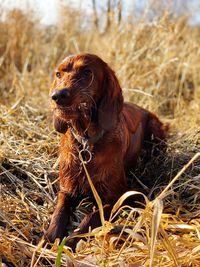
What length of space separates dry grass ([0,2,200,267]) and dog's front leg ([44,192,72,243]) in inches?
4.1

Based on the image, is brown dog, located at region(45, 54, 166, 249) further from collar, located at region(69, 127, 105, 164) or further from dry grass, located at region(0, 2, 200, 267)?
dry grass, located at region(0, 2, 200, 267)

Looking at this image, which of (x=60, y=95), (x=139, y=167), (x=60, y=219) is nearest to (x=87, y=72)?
(x=60, y=95)

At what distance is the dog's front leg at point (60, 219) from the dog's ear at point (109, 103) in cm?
50

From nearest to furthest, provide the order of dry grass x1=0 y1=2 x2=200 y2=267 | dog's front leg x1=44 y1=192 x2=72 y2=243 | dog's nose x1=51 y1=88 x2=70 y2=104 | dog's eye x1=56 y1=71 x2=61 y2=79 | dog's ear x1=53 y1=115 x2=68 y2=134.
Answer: dry grass x1=0 y1=2 x2=200 y2=267 < dog's nose x1=51 y1=88 x2=70 y2=104 < dog's front leg x1=44 y1=192 x2=72 y2=243 < dog's eye x1=56 y1=71 x2=61 y2=79 < dog's ear x1=53 y1=115 x2=68 y2=134

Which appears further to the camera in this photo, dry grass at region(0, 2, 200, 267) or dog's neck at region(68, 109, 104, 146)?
dog's neck at region(68, 109, 104, 146)

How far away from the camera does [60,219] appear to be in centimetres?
260

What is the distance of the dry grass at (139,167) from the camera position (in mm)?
2039

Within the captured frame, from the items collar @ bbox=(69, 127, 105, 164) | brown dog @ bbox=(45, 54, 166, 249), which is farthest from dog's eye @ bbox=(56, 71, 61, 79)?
collar @ bbox=(69, 127, 105, 164)

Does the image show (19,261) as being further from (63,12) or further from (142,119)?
(63,12)

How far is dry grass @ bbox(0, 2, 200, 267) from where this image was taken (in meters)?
2.04

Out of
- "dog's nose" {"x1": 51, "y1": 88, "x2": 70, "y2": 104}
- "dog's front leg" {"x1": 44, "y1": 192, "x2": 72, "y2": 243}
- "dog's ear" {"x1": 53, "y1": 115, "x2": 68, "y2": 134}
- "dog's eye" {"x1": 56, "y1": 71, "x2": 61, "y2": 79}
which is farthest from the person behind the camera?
"dog's ear" {"x1": 53, "y1": 115, "x2": 68, "y2": 134}

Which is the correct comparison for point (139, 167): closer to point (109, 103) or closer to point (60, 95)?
point (109, 103)

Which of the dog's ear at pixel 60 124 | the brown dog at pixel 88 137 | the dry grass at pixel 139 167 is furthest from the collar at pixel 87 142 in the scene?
the dry grass at pixel 139 167

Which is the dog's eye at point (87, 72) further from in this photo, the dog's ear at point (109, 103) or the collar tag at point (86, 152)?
the collar tag at point (86, 152)
